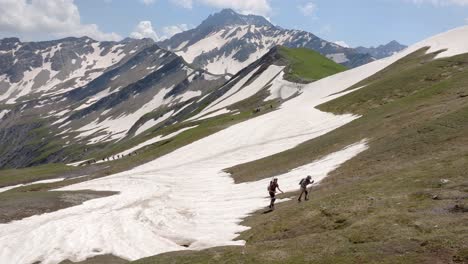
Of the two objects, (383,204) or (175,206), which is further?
(175,206)

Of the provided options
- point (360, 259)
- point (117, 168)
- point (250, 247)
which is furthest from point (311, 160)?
point (117, 168)

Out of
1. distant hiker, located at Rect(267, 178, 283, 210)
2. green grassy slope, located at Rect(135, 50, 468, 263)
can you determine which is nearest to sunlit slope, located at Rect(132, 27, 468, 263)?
green grassy slope, located at Rect(135, 50, 468, 263)

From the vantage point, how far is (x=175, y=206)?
47531mm

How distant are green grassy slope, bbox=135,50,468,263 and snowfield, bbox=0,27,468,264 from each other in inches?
144

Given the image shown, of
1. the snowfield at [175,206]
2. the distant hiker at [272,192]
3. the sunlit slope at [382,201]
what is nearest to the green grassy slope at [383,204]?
the sunlit slope at [382,201]

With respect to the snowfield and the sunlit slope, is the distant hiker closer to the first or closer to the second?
the sunlit slope

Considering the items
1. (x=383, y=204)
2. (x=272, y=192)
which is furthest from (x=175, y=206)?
(x=383, y=204)

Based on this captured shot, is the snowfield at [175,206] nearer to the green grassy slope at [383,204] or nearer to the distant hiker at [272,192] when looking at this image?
the distant hiker at [272,192]

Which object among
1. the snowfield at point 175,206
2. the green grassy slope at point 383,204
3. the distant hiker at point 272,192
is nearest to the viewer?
the green grassy slope at point 383,204

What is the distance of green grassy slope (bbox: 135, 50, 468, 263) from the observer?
70.3 ft

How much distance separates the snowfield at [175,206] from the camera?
33.3 m

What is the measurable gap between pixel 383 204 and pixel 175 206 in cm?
2445

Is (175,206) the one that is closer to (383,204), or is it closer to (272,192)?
(272,192)

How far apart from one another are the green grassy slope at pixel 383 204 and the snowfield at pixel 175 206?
365cm
